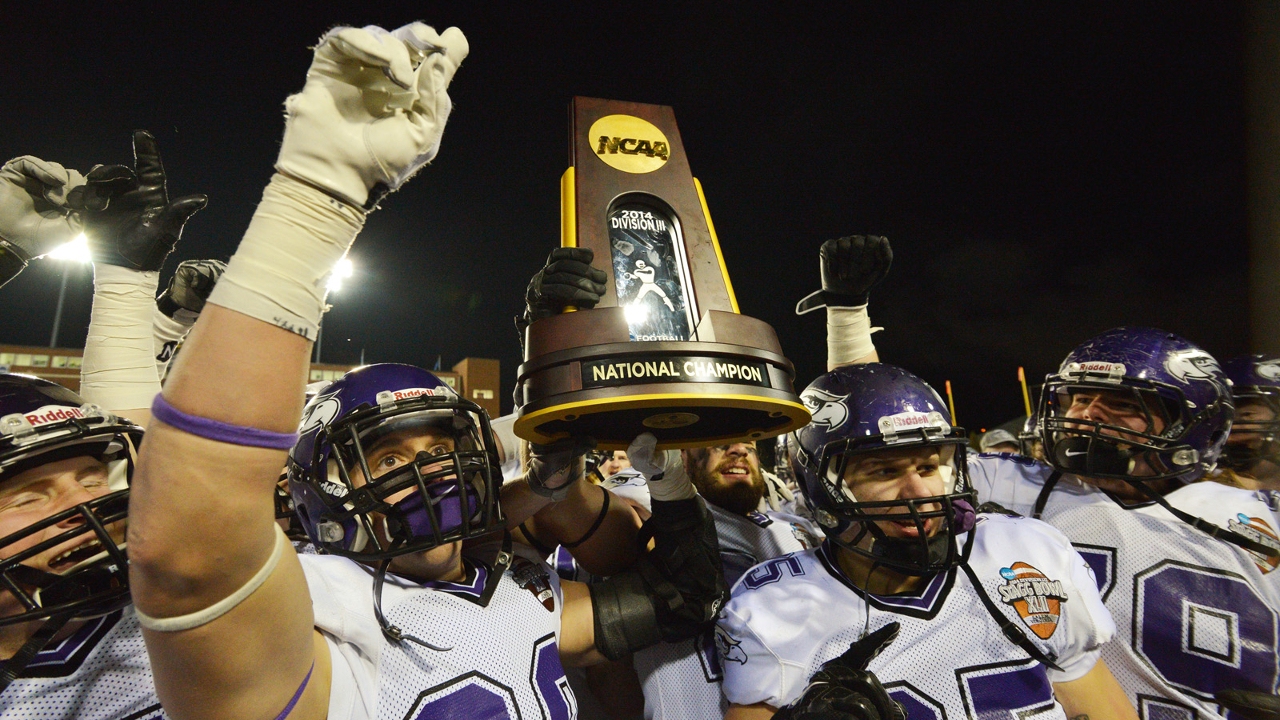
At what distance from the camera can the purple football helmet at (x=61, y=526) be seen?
4.53 ft

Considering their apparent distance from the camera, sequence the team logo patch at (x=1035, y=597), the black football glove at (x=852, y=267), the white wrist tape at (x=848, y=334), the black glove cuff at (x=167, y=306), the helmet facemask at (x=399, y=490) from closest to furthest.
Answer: the helmet facemask at (x=399, y=490)
the team logo patch at (x=1035, y=597)
the black football glove at (x=852, y=267)
the white wrist tape at (x=848, y=334)
the black glove cuff at (x=167, y=306)

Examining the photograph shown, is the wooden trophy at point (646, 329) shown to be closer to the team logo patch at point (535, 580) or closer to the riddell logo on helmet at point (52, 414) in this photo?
the team logo patch at point (535, 580)

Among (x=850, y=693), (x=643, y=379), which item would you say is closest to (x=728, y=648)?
(x=850, y=693)

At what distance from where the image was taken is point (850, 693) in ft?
5.58

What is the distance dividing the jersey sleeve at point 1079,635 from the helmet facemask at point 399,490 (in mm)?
1804

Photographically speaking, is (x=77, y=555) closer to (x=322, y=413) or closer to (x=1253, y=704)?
(x=322, y=413)

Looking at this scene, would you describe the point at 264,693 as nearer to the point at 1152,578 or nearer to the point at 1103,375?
the point at 1152,578

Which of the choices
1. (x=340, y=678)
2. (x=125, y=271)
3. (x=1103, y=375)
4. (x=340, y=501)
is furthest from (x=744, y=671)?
(x=125, y=271)

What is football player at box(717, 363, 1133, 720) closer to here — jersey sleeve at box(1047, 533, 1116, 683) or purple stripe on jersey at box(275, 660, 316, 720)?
jersey sleeve at box(1047, 533, 1116, 683)

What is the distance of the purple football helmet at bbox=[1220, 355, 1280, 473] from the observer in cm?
344

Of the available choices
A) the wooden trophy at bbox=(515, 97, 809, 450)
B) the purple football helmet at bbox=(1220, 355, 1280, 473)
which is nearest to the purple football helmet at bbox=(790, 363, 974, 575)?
the wooden trophy at bbox=(515, 97, 809, 450)

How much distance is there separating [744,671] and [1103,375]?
2.01m

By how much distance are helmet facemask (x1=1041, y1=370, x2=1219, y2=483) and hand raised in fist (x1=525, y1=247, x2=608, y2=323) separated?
212cm

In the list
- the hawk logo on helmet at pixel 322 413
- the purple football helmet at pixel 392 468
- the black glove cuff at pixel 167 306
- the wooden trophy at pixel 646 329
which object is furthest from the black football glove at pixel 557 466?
the black glove cuff at pixel 167 306
